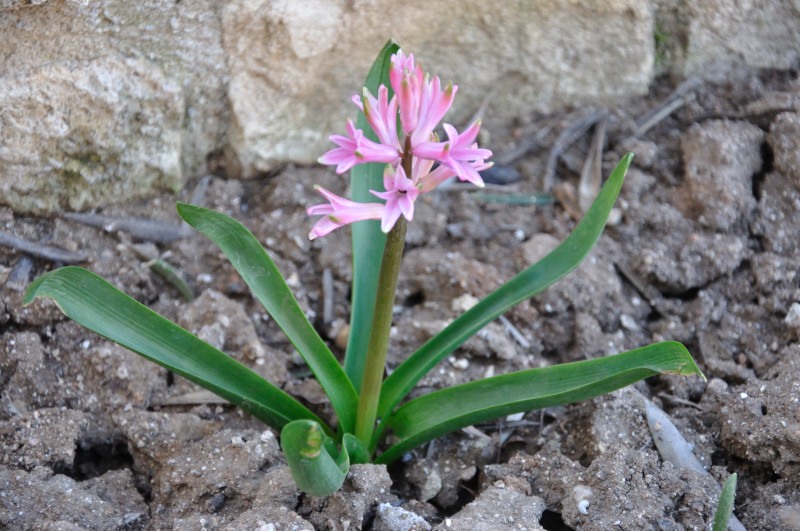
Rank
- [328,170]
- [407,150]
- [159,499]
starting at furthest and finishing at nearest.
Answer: [328,170]
[159,499]
[407,150]

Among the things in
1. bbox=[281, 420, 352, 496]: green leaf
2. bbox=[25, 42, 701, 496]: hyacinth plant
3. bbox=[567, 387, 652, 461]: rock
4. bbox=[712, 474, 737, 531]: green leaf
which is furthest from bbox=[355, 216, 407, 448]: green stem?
bbox=[712, 474, 737, 531]: green leaf

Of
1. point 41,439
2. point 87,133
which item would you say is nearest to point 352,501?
point 41,439

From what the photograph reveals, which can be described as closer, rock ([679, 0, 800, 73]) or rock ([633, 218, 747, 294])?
rock ([633, 218, 747, 294])

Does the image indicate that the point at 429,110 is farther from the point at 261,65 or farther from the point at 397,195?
the point at 261,65

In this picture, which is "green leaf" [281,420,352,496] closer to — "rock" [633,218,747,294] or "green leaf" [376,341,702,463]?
"green leaf" [376,341,702,463]

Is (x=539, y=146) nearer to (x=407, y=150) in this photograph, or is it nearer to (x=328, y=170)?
(x=328, y=170)

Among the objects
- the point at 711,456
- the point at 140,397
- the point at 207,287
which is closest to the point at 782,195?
the point at 711,456
